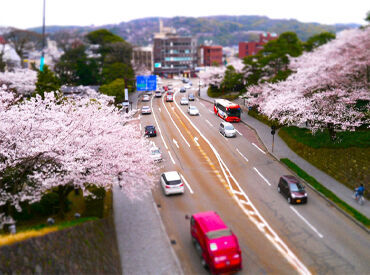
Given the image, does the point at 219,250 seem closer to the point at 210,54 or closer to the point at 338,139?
the point at 338,139

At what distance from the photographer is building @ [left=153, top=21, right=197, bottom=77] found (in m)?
146

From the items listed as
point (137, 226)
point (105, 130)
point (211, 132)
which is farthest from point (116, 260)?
point (211, 132)

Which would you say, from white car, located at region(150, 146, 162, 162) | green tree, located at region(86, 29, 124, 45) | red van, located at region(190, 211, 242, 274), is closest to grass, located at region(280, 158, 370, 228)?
red van, located at region(190, 211, 242, 274)

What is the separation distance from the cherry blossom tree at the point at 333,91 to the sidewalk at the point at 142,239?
1891 cm

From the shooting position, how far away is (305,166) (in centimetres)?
3133

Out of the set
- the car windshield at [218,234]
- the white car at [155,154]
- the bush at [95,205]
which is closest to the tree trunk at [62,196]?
the bush at [95,205]

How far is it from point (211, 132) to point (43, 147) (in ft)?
93.5

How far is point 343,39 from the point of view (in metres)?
40.8

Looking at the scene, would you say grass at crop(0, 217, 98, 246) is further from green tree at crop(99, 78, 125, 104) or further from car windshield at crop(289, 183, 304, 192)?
green tree at crop(99, 78, 125, 104)

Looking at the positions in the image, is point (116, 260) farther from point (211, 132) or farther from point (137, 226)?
point (211, 132)

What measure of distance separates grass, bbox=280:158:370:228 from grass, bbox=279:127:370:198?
83.3 inches

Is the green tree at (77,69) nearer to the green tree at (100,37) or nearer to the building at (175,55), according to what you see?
the green tree at (100,37)

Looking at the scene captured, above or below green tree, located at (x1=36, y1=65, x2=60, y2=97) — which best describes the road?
below

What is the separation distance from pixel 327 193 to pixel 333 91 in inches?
543
